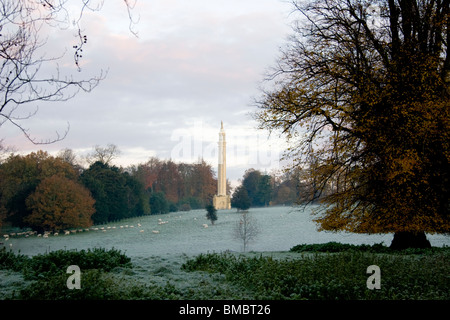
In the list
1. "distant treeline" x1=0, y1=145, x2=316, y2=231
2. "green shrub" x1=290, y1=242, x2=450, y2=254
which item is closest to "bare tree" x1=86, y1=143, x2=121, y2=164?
"distant treeline" x1=0, y1=145, x2=316, y2=231

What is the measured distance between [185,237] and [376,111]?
30539mm

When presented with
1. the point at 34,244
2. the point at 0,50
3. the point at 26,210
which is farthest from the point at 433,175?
the point at 26,210

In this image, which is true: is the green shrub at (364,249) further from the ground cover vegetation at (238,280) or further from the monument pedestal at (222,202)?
the monument pedestal at (222,202)

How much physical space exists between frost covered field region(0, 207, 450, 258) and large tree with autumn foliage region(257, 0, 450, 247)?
14.6 metres

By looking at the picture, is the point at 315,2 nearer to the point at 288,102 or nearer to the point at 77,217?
the point at 288,102

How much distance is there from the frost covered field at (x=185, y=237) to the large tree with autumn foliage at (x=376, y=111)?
14.6m

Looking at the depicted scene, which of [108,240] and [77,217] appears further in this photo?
[77,217]

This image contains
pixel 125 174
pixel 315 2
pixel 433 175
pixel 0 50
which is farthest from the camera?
pixel 125 174

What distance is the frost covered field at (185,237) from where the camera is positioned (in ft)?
101

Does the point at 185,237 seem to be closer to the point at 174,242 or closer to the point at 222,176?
the point at 174,242

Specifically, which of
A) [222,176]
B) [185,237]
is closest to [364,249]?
[185,237]

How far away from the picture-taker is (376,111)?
44.2ft

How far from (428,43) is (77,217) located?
3860 centimetres
